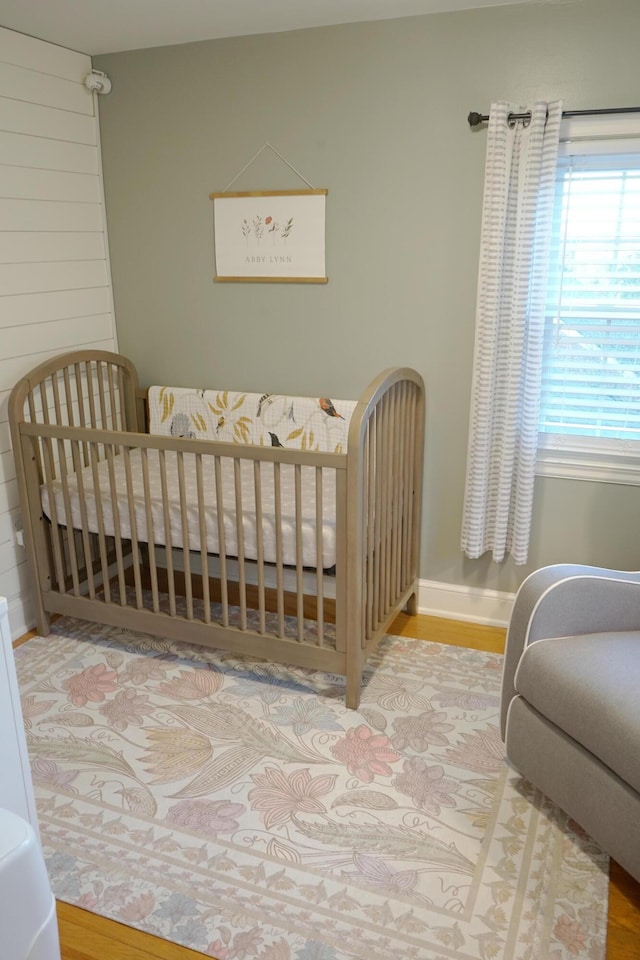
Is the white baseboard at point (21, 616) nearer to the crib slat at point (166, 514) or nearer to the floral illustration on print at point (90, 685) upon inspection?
the floral illustration on print at point (90, 685)

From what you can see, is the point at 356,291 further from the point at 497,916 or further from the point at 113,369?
the point at 497,916

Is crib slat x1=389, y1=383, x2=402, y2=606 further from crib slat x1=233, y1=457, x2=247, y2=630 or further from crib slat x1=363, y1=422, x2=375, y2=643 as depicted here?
crib slat x1=233, y1=457, x2=247, y2=630

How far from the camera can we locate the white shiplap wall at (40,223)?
2.80 meters

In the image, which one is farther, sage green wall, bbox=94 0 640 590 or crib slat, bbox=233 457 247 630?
sage green wall, bbox=94 0 640 590

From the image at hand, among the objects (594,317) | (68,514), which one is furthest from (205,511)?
(594,317)

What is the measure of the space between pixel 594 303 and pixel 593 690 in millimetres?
1471

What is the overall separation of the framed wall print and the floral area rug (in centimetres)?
155

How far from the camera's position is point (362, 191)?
287 cm

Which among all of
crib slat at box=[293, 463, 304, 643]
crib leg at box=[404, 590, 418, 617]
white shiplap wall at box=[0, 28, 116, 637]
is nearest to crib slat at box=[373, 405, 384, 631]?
crib slat at box=[293, 463, 304, 643]

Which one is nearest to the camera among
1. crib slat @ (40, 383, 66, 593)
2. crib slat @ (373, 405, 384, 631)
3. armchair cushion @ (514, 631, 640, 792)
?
armchair cushion @ (514, 631, 640, 792)

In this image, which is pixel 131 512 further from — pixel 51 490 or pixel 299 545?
pixel 299 545

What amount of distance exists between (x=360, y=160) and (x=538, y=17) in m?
0.74

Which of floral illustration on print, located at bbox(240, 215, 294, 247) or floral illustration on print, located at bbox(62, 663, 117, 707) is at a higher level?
floral illustration on print, located at bbox(240, 215, 294, 247)

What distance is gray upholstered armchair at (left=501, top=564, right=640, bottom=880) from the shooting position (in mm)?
1706
